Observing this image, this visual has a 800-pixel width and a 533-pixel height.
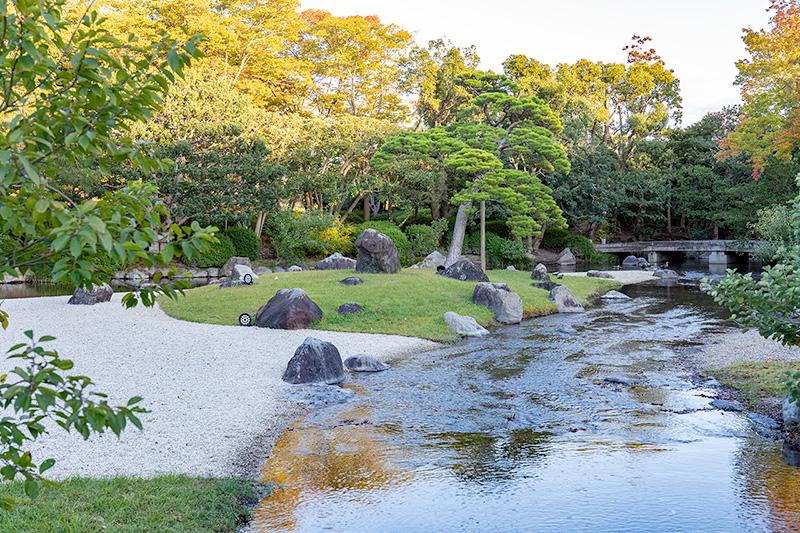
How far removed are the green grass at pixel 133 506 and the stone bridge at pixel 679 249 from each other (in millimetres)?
37280

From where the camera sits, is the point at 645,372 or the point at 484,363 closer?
the point at 645,372

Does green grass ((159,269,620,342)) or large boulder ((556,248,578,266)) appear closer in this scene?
green grass ((159,269,620,342))

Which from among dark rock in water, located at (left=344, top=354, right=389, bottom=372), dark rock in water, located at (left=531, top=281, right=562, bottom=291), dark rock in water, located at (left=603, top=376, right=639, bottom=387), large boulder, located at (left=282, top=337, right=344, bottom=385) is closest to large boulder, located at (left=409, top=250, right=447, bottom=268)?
dark rock in water, located at (left=531, top=281, right=562, bottom=291)

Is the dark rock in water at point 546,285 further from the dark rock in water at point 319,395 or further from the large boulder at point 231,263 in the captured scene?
the large boulder at point 231,263

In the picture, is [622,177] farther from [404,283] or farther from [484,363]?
[484,363]

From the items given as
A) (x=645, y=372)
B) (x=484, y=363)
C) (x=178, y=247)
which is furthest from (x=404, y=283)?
(x=178, y=247)

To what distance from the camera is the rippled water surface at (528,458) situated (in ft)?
17.9

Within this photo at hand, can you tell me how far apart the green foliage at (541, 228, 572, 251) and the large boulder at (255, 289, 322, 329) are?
96.9 ft

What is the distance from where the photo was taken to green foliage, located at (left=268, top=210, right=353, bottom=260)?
100ft

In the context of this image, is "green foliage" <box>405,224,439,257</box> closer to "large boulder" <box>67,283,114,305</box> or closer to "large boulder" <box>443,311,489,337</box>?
"large boulder" <box>67,283,114,305</box>

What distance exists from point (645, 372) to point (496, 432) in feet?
15.0

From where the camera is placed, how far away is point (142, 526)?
464 centimetres

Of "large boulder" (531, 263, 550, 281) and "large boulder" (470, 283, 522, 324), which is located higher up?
"large boulder" (531, 263, 550, 281)

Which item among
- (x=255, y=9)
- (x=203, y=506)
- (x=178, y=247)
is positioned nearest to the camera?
(x=178, y=247)
